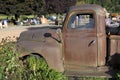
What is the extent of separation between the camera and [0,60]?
6.26 m

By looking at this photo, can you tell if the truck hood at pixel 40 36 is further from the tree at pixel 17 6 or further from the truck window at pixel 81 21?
the tree at pixel 17 6

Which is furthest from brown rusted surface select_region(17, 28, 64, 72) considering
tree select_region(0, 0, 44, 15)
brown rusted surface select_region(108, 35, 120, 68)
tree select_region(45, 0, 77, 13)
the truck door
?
tree select_region(45, 0, 77, 13)

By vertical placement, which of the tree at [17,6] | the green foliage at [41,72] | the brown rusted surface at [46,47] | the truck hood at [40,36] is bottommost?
the tree at [17,6]

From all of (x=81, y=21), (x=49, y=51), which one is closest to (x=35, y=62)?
(x=49, y=51)

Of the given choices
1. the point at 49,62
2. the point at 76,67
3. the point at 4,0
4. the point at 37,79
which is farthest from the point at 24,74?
the point at 4,0

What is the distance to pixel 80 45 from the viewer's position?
7812 millimetres

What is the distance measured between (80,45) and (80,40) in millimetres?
114

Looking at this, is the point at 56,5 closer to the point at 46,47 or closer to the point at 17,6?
the point at 17,6

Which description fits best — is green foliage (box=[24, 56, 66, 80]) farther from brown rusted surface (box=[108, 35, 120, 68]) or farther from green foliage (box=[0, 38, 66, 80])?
brown rusted surface (box=[108, 35, 120, 68])

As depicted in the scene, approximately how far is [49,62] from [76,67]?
69 centimetres

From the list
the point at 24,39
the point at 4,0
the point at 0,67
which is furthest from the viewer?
the point at 4,0

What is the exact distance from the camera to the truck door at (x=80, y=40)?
25.6 feet

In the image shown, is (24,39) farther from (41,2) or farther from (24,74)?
(41,2)

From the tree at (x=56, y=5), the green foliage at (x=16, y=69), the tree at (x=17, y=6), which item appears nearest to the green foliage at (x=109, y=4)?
the tree at (x=56, y=5)
